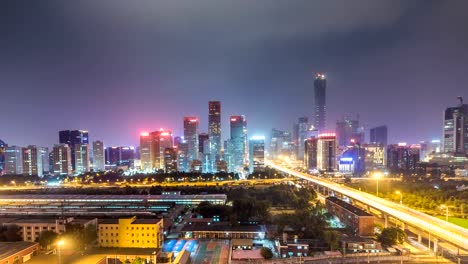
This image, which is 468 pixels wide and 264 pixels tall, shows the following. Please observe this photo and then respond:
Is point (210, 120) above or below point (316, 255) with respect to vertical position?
above

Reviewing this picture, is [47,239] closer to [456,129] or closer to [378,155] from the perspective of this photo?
[378,155]

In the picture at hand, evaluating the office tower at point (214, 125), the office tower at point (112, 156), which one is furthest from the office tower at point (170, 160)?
the office tower at point (112, 156)

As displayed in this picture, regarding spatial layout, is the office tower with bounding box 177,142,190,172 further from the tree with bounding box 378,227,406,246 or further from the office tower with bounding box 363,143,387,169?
the tree with bounding box 378,227,406,246

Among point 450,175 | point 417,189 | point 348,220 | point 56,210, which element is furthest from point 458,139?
point 56,210

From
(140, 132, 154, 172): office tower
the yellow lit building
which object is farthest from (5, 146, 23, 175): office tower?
the yellow lit building

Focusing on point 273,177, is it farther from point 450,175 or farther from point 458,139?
point 458,139
